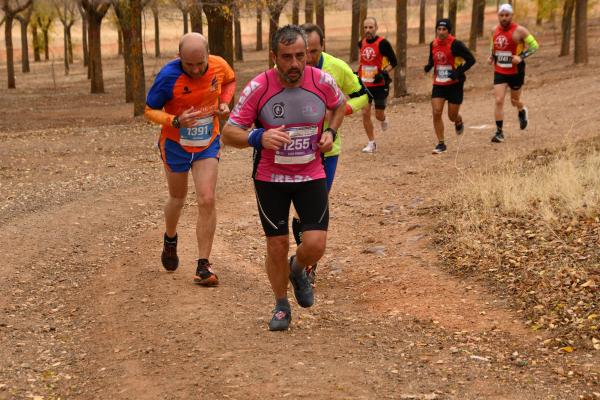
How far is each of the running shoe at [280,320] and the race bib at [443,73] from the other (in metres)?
7.95

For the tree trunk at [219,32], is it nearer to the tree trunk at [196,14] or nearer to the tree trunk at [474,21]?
the tree trunk at [196,14]

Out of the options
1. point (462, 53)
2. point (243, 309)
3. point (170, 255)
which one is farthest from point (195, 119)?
point (462, 53)

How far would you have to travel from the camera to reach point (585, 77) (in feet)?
76.2

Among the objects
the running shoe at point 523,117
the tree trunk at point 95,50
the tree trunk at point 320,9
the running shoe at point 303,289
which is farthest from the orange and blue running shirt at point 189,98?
the tree trunk at point 320,9

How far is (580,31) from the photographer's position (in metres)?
26.4

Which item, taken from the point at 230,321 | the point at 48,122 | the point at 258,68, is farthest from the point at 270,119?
the point at 258,68

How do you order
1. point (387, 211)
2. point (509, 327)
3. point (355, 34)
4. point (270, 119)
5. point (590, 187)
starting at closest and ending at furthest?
point (270, 119) → point (509, 327) → point (590, 187) → point (387, 211) → point (355, 34)

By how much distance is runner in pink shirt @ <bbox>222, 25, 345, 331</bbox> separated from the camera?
5.59 m

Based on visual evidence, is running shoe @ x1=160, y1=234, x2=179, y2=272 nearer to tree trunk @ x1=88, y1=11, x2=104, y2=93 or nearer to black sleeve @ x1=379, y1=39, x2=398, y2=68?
black sleeve @ x1=379, y1=39, x2=398, y2=68

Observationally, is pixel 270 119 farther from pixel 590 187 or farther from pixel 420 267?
pixel 590 187

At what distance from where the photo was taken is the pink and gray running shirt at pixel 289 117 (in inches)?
223

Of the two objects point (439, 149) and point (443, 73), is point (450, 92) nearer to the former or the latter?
point (443, 73)

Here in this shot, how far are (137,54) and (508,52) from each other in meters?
9.03

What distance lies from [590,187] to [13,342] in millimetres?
5653
